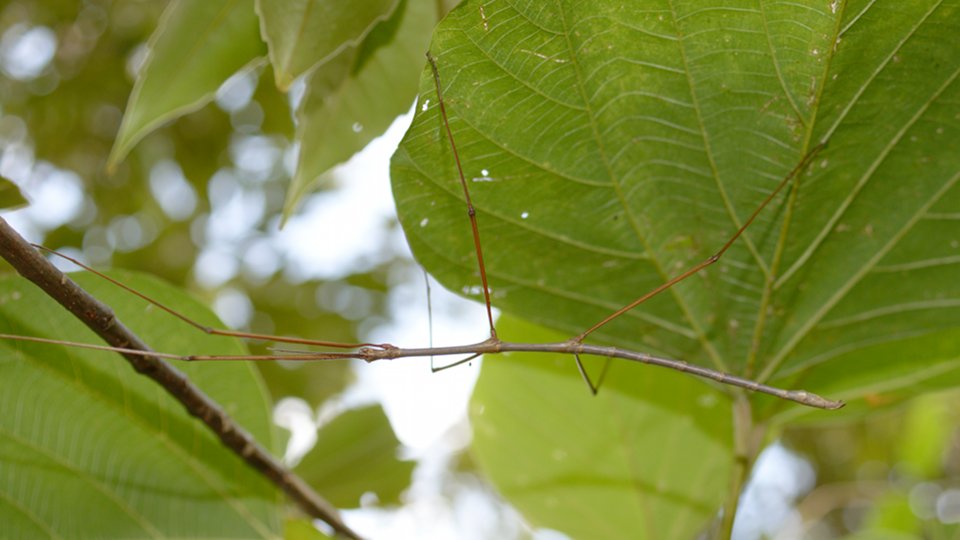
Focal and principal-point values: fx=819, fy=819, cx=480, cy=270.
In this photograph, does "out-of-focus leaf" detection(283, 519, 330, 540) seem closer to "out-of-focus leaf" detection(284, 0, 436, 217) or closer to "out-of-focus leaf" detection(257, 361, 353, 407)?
"out-of-focus leaf" detection(284, 0, 436, 217)

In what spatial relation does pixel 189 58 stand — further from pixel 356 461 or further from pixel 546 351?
pixel 356 461

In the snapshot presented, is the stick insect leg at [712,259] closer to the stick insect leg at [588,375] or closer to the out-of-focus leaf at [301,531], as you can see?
the stick insect leg at [588,375]

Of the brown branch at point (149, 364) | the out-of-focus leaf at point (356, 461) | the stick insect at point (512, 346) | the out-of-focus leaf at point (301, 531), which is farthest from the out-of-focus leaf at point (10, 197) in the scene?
the out-of-focus leaf at point (356, 461)

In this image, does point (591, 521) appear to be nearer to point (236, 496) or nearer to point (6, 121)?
point (236, 496)

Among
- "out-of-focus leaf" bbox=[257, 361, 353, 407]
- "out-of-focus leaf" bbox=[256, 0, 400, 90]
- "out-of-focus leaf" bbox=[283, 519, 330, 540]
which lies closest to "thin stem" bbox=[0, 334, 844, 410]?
"out-of-focus leaf" bbox=[283, 519, 330, 540]

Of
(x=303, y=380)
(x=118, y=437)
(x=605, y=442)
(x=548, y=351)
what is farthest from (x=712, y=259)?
(x=303, y=380)

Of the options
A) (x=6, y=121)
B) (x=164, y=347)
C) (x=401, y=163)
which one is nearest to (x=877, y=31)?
(x=401, y=163)

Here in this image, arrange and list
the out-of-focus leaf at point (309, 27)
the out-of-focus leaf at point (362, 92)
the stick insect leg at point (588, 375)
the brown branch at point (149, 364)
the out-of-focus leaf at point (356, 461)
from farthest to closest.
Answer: the out-of-focus leaf at point (356, 461) → the stick insect leg at point (588, 375) → the out-of-focus leaf at point (362, 92) → the out-of-focus leaf at point (309, 27) → the brown branch at point (149, 364)
